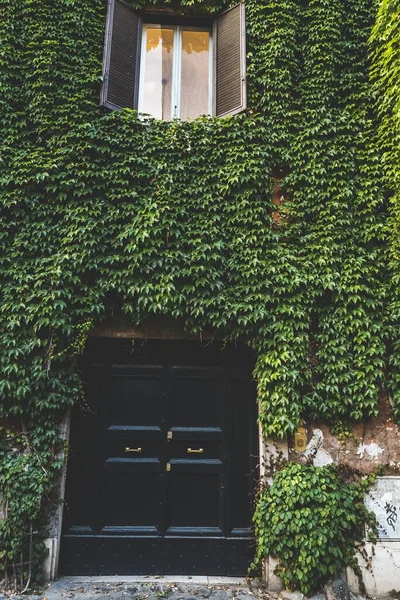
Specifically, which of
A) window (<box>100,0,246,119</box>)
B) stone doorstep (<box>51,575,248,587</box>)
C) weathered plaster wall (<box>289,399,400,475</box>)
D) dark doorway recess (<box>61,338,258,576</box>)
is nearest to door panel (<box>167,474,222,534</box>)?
dark doorway recess (<box>61,338,258,576</box>)

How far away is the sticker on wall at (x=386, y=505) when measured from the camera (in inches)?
185

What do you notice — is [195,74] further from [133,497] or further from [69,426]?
[133,497]

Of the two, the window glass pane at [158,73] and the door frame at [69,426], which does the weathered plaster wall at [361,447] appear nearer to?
the door frame at [69,426]

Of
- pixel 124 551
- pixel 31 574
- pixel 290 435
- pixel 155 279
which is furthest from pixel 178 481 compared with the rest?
pixel 155 279

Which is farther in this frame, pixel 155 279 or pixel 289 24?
pixel 289 24

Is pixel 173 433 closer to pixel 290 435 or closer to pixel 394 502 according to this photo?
pixel 290 435

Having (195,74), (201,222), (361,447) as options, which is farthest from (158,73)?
(361,447)

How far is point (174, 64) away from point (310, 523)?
635 cm

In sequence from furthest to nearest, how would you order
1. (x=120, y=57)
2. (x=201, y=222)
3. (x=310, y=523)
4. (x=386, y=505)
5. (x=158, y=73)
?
(x=158, y=73) → (x=120, y=57) → (x=201, y=222) → (x=386, y=505) → (x=310, y=523)

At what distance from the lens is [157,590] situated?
4.50 metres

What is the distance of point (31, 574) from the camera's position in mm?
4445

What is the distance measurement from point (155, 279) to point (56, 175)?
186 cm

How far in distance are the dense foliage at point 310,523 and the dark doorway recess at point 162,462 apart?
0.52 m

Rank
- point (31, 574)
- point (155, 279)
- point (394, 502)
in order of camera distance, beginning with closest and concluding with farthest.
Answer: point (31, 574), point (394, 502), point (155, 279)
